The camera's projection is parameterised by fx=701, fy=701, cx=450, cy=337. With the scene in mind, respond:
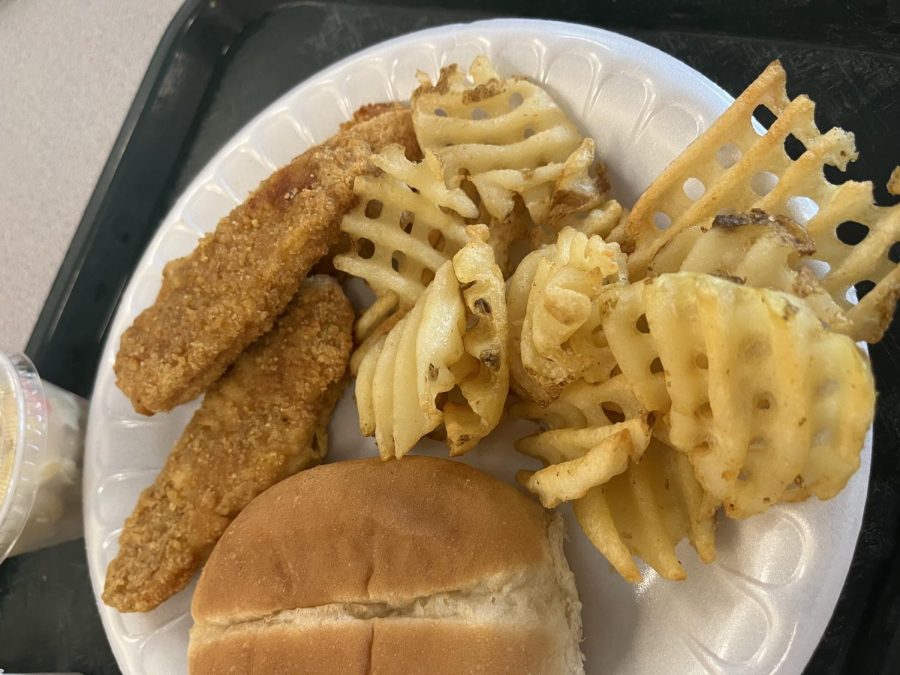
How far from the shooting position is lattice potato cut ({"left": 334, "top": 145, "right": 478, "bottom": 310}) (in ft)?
4.77

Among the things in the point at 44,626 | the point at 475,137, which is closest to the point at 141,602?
the point at 44,626

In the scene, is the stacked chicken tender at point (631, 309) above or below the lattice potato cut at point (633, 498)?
above

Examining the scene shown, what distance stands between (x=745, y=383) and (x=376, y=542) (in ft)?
2.47

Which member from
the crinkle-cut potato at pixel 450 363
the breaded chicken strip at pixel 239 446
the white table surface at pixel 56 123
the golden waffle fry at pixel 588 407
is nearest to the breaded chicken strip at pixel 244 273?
the breaded chicken strip at pixel 239 446

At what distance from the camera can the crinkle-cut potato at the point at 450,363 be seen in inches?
49.1

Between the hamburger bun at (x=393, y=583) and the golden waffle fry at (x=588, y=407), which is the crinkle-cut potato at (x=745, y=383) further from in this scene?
the hamburger bun at (x=393, y=583)

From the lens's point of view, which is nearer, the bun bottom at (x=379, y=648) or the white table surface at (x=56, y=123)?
the bun bottom at (x=379, y=648)

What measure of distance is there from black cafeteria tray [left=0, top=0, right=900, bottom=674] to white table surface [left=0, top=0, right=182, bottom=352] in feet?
1.77

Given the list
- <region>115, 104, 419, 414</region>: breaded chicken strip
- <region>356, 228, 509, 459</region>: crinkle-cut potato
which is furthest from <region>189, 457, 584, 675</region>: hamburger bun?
<region>115, 104, 419, 414</region>: breaded chicken strip

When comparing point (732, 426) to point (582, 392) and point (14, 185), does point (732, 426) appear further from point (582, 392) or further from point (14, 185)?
point (14, 185)

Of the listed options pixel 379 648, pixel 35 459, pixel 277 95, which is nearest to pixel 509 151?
pixel 379 648

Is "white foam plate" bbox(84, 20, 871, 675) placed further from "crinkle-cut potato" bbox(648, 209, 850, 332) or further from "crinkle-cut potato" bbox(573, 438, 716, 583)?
"crinkle-cut potato" bbox(648, 209, 850, 332)

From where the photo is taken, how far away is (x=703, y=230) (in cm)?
121

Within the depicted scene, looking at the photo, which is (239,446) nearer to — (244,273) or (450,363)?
(244,273)
